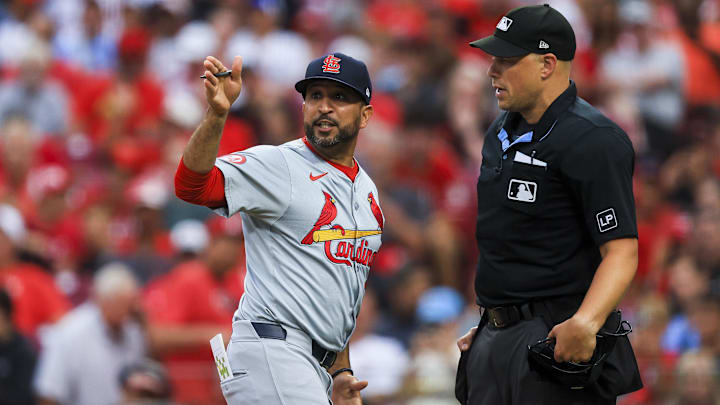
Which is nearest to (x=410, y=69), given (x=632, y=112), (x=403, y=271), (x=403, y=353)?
(x=632, y=112)

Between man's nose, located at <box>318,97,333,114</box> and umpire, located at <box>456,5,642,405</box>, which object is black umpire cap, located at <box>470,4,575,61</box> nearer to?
umpire, located at <box>456,5,642,405</box>

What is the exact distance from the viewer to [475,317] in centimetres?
870

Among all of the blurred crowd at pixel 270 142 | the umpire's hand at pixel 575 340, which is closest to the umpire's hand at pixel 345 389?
the umpire's hand at pixel 575 340

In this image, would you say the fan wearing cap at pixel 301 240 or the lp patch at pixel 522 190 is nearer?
the fan wearing cap at pixel 301 240

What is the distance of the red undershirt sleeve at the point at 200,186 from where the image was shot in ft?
13.8

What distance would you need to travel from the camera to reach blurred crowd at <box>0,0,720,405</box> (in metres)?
8.07

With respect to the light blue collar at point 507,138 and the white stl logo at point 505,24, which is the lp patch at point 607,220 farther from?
the white stl logo at point 505,24

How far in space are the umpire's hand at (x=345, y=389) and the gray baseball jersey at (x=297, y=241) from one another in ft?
0.97

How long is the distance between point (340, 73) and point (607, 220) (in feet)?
4.22

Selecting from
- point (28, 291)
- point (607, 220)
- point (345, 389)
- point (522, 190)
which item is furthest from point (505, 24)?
point (28, 291)

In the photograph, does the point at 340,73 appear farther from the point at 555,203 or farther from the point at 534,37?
the point at 555,203

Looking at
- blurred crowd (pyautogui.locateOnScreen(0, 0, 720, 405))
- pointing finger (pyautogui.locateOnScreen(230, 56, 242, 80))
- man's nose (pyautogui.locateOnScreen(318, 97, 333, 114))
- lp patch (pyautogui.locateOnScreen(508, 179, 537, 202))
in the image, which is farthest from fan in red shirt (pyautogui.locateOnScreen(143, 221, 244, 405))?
pointing finger (pyautogui.locateOnScreen(230, 56, 242, 80))

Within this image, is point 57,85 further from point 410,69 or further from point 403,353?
point 403,353

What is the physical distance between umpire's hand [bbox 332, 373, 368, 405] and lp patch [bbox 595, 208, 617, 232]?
1344mm
